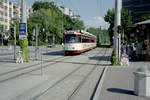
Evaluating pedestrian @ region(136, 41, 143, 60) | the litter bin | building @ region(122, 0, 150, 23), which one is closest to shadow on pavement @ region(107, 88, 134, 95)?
the litter bin

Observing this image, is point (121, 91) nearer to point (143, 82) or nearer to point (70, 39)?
point (143, 82)

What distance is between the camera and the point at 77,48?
2462 centimetres

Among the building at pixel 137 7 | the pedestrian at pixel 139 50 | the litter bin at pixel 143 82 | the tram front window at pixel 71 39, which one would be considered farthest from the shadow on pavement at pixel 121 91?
the building at pixel 137 7

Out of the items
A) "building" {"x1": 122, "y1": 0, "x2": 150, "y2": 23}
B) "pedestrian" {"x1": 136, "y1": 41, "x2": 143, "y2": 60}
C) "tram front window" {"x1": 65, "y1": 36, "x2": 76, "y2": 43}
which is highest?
"building" {"x1": 122, "y1": 0, "x2": 150, "y2": 23}

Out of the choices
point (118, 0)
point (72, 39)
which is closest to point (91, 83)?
point (118, 0)

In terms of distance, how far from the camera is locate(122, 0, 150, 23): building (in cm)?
8625

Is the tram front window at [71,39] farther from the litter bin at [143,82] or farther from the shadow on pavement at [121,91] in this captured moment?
the litter bin at [143,82]

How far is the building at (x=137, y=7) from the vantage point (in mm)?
86250

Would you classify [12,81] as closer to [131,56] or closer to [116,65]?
[116,65]

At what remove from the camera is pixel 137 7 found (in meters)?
88.9

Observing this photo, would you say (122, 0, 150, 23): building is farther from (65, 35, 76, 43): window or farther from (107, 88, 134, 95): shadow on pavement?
(107, 88, 134, 95): shadow on pavement

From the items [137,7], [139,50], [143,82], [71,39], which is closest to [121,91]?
[143,82]

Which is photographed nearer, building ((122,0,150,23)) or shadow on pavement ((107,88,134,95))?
shadow on pavement ((107,88,134,95))

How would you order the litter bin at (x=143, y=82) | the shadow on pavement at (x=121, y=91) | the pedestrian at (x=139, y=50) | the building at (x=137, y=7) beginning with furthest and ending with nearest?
the building at (x=137, y=7) < the pedestrian at (x=139, y=50) < the shadow on pavement at (x=121, y=91) < the litter bin at (x=143, y=82)
